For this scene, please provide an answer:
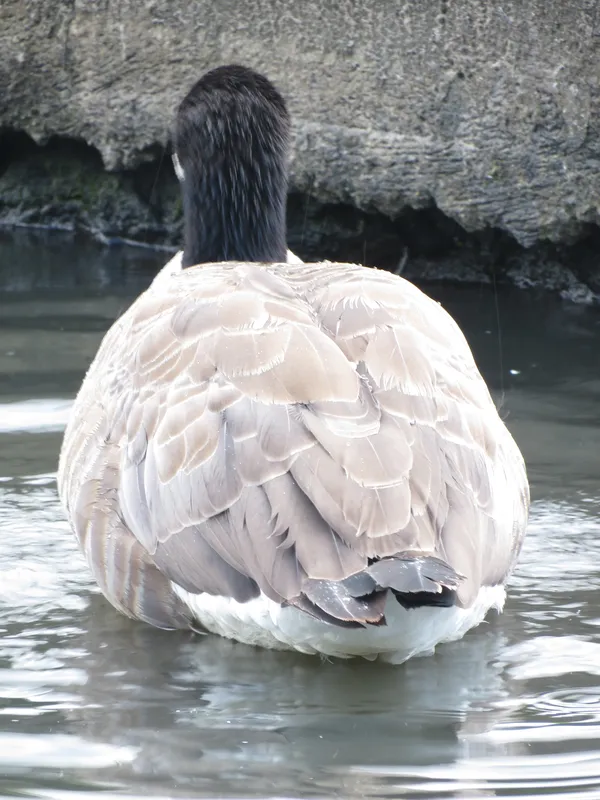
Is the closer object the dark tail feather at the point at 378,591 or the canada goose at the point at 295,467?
the dark tail feather at the point at 378,591

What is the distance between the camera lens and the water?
2.89 metres

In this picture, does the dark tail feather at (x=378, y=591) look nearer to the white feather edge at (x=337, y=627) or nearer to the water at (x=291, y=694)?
the white feather edge at (x=337, y=627)

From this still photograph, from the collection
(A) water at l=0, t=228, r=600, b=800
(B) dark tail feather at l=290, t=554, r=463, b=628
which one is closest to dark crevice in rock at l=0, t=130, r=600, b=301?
(A) water at l=0, t=228, r=600, b=800

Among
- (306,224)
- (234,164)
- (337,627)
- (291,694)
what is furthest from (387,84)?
(337,627)

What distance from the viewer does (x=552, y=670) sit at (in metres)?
3.48

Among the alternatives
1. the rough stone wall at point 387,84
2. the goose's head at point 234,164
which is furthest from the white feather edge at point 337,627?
the rough stone wall at point 387,84

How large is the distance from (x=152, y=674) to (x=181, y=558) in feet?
1.25

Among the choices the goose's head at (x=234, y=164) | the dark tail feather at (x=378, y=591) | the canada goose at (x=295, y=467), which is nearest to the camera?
the dark tail feather at (x=378, y=591)

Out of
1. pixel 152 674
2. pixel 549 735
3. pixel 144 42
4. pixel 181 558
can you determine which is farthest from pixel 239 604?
pixel 144 42

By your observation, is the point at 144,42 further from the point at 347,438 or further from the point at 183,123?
the point at 347,438

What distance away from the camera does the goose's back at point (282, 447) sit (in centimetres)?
307

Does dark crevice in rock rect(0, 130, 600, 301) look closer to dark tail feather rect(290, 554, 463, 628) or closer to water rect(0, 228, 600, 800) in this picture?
water rect(0, 228, 600, 800)

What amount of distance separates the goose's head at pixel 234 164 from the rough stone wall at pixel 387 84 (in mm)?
1832

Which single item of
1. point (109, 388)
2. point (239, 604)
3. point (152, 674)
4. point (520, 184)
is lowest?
point (152, 674)
